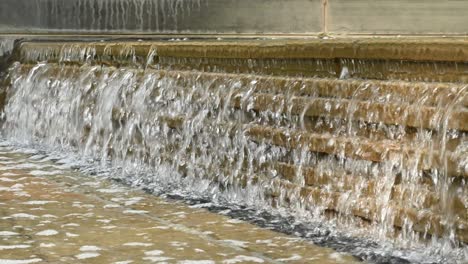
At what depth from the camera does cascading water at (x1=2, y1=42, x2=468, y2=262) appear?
492 cm

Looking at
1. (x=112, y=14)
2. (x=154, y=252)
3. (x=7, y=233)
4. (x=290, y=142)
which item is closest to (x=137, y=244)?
(x=154, y=252)

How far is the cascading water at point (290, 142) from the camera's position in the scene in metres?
4.92

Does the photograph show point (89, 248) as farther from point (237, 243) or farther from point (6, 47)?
point (6, 47)

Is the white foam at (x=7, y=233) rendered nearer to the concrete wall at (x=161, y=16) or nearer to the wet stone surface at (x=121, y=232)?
the wet stone surface at (x=121, y=232)

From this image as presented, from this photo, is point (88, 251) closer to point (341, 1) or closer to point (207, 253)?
point (207, 253)

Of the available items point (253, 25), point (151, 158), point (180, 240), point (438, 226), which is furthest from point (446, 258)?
point (253, 25)

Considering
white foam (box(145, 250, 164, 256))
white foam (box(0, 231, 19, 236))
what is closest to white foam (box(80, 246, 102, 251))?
white foam (box(145, 250, 164, 256))

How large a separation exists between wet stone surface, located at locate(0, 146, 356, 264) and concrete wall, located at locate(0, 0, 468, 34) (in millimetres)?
5958

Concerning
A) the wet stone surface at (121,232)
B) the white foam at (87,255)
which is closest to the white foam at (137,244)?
the wet stone surface at (121,232)

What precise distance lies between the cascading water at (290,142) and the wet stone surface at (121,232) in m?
0.39

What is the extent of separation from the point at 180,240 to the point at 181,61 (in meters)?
2.69

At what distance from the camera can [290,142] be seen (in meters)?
6.12

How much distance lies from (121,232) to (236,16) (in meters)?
8.19

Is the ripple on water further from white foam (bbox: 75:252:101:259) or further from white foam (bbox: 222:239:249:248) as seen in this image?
white foam (bbox: 222:239:249:248)
